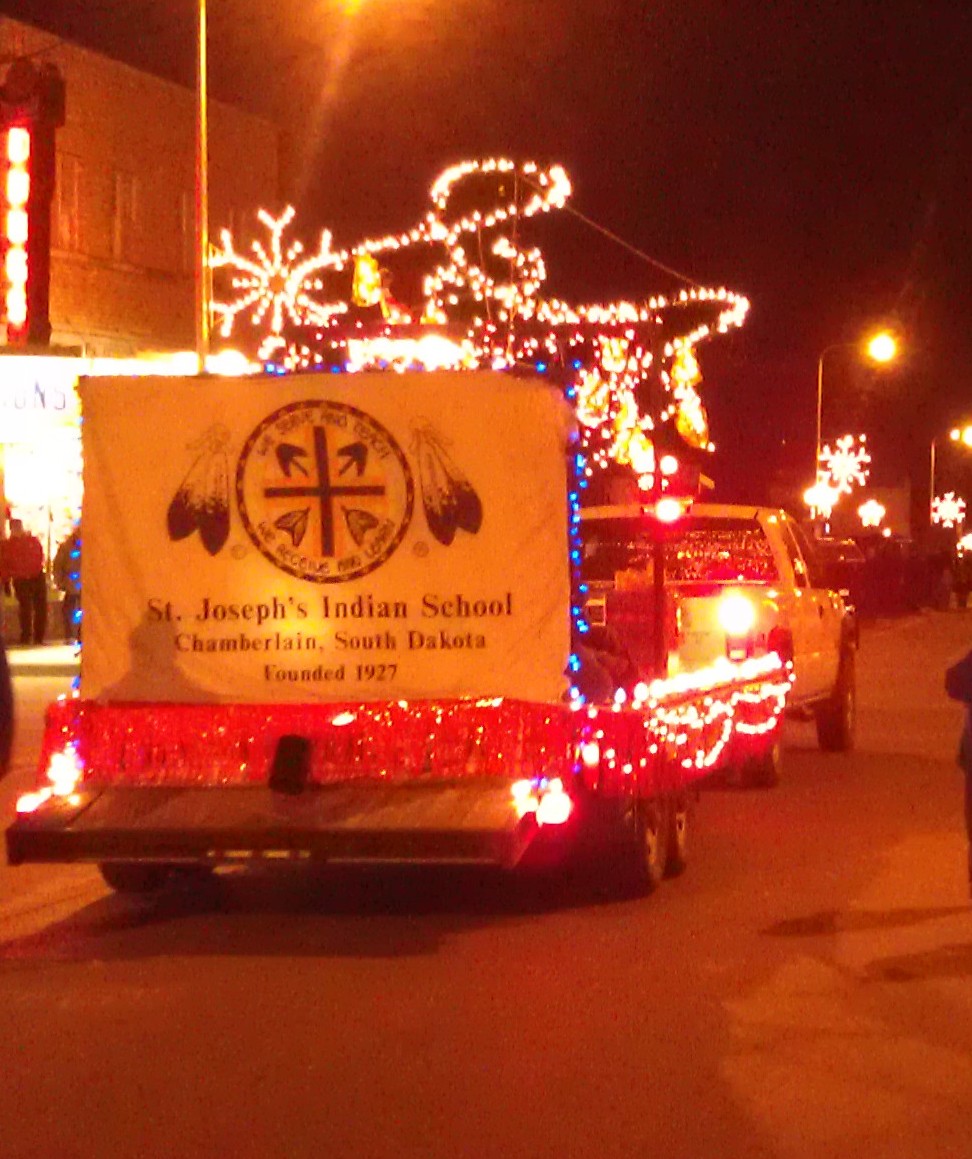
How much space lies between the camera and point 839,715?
18359 mm

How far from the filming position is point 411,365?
1072 cm

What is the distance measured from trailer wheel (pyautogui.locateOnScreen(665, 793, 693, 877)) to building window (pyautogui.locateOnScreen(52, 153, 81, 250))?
24.9 m

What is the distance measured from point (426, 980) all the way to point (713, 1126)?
8.19 ft

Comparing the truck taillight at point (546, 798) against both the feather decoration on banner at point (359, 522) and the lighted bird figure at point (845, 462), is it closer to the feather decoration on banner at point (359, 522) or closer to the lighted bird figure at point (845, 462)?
the feather decoration on banner at point (359, 522)

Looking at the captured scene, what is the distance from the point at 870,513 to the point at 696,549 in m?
59.5

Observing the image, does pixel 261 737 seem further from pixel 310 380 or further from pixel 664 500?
pixel 664 500

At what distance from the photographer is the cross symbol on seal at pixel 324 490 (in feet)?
34.4

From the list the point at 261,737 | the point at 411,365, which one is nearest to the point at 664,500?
the point at 411,365

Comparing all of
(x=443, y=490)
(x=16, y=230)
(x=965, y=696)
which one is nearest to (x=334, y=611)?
(x=443, y=490)

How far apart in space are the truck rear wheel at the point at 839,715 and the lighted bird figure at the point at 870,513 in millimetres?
53375

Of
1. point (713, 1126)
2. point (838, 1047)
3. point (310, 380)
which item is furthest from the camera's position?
point (310, 380)

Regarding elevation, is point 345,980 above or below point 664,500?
below

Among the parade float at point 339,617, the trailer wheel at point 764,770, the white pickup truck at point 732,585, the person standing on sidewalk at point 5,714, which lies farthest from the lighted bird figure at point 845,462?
the person standing on sidewalk at point 5,714

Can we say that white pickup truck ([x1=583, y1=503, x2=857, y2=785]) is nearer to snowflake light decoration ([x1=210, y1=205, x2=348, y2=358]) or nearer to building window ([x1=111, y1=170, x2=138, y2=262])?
snowflake light decoration ([x1=210, y1=205, x2=348, y2=358])
